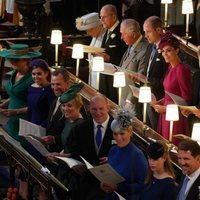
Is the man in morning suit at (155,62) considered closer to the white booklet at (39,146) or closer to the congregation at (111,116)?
the congregation at (111,116)

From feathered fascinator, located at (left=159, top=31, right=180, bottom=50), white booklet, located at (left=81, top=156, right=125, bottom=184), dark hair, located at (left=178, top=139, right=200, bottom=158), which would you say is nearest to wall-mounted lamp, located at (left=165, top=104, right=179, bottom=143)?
feathered fascinator, located at (left=159, top=31, right=180, bottom=50)

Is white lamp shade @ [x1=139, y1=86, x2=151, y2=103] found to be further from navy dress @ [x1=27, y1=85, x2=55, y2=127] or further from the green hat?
navy dress @ [x1=27, y1=85, x2=55, y2=127]

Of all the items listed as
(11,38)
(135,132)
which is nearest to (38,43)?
(11,38)

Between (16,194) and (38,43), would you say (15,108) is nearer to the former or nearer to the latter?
(16,194)

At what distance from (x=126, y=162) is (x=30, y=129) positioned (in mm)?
1591

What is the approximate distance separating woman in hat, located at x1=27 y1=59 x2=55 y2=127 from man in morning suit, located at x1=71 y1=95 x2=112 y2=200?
98 cm

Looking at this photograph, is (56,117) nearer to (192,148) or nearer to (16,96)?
(16,96)

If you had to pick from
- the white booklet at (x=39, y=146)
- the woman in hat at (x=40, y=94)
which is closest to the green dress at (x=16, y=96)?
the woman in hat at (x=40, y=94)

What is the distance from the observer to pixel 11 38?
1312 cm

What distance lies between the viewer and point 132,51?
10.6 m

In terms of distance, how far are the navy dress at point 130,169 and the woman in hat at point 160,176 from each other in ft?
1.24

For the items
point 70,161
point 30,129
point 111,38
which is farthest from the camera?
point 111,38

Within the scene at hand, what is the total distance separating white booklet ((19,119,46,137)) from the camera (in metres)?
9.29

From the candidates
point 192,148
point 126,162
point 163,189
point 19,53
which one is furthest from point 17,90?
point 192,148
